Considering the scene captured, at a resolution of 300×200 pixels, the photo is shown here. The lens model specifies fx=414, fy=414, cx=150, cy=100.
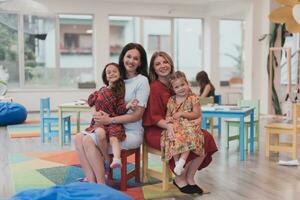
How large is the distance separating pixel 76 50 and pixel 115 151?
25.8ft

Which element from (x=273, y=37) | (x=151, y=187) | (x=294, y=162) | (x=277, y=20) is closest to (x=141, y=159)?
(x=151, y=187)

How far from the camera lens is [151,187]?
3.82 m

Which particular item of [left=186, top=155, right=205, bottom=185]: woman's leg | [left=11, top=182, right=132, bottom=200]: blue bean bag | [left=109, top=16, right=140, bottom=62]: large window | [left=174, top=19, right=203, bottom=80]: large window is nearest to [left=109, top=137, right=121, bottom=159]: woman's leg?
[left=186, top=155, right=205, bottom=185]: woman's leg

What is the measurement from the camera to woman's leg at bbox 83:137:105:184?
354cm

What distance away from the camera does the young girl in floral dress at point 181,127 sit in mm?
3525

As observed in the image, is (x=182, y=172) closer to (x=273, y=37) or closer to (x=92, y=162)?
(x=92, y=162)

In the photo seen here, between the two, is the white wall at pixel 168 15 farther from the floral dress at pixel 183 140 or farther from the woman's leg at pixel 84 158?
the woman's leg at pixel 84 158

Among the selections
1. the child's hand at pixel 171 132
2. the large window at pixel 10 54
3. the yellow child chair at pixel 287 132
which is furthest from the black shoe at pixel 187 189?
the large window at pixel 10 54

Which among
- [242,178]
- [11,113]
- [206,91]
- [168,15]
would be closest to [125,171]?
[242,178]

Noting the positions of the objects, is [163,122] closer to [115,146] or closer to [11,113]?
[115,146]

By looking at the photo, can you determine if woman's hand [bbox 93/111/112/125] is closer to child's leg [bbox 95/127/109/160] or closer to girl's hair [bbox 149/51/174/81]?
child's leg [bbox 95/127/109/160]

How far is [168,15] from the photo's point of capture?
11.4m

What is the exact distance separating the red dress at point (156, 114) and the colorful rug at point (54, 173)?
1.33 feet

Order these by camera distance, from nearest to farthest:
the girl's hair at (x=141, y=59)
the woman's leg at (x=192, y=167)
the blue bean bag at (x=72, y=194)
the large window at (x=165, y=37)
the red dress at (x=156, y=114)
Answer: the blue bean bag at (x=72, y=194)
the woman's leg at (x=192, y=167)
the red dress at (x=156, y=114)
the girl's hair at (x=141, y=59)
the large window at (x=165, y=37)
